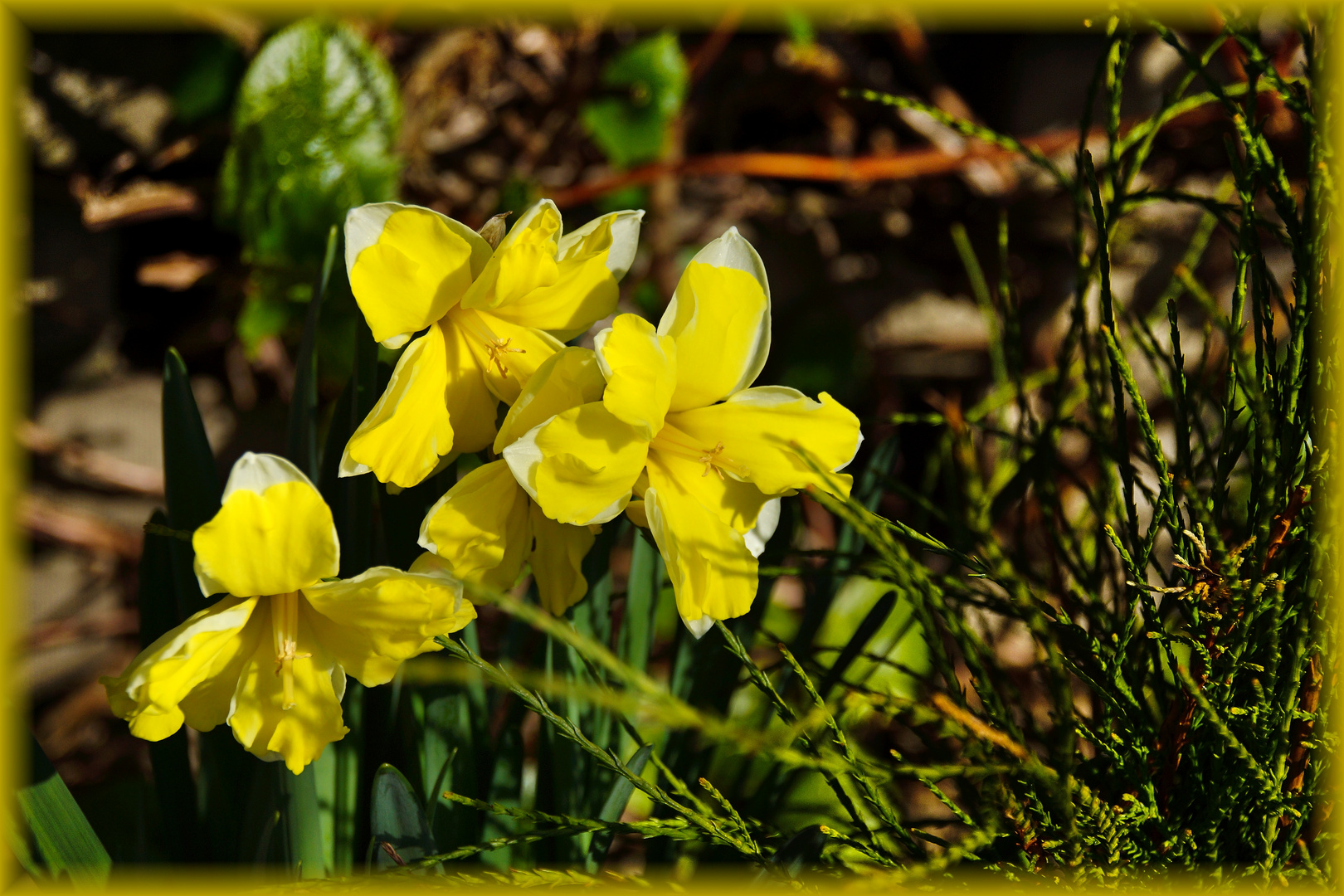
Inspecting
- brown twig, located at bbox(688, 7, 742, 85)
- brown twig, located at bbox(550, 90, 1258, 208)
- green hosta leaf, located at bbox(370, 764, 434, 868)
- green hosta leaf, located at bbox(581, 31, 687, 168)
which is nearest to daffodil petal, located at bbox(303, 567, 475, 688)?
green hosta leaf, located at bbox(370, 764, 434, 868)

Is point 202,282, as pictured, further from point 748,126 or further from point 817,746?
point 817,746

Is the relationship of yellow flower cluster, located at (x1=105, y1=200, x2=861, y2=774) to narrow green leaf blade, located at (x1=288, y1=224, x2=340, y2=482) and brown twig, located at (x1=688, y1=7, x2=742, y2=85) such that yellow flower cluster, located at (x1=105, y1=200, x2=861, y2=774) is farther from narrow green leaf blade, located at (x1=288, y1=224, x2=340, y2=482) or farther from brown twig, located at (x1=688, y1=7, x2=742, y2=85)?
brown twig, located at (x1=688, y1=7, x2=742, y2=85)

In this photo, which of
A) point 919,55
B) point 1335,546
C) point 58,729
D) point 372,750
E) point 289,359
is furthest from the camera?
point 919,55

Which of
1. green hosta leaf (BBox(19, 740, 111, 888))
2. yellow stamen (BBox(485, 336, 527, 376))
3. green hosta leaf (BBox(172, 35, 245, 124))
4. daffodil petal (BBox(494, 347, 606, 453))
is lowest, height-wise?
green hosta leaf (BBox(19, 740, 111, 888))

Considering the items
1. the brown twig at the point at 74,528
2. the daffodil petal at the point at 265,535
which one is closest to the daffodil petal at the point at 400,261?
the daffodil petal at the point at 265,535

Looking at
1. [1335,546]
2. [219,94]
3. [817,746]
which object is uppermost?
[219,94]

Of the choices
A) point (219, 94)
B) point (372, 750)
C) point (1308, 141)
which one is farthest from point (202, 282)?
point (1308, 141)

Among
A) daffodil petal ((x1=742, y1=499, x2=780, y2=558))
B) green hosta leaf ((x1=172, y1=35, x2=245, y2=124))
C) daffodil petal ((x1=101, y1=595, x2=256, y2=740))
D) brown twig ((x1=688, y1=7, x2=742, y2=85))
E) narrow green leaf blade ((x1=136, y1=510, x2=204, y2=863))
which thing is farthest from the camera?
brown twig ((x1=688, y1=7, x2=742, y2=85))
